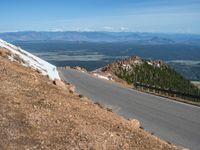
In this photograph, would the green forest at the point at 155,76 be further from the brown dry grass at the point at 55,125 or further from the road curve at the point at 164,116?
the brown dry grass at the point at 55,125

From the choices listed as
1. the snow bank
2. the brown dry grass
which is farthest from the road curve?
the brown dry grass

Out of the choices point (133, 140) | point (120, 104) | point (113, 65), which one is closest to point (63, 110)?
point (133, 140)

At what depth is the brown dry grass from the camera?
9625mm

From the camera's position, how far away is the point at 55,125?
1066 cm

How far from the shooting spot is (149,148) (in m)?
10.3

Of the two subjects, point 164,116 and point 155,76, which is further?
point 155,76

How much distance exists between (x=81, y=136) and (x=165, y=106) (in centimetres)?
1632

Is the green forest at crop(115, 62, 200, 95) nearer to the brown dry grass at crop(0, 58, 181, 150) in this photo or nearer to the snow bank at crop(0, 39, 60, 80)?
the snow bank at crop(0, 39, 60, 80)

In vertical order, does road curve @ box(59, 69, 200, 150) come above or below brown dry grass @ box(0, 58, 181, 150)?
below

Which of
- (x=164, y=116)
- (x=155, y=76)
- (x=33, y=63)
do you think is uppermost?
(x=33, y=63)

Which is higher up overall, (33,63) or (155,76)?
(33,63)

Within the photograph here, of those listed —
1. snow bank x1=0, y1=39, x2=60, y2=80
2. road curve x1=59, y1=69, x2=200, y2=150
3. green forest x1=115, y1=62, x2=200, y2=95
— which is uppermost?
snow bank x1=0, y1=39, x2=60, y2=80

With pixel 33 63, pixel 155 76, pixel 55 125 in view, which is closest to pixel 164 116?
pixel 33 63

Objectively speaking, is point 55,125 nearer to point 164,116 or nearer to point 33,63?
point 164,116
